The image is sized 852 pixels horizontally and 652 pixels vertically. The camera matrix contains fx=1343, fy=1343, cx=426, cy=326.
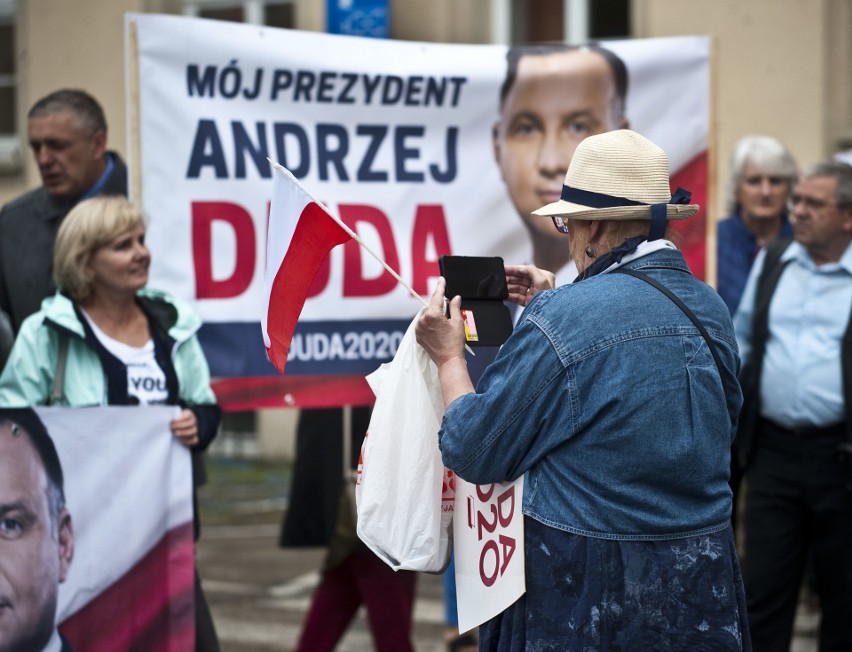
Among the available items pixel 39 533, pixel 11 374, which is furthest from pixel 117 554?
pixel 11 374

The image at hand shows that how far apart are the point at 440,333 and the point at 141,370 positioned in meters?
1.57

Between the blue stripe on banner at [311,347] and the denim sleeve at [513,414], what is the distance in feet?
7.09

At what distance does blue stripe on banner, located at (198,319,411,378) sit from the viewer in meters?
5.07

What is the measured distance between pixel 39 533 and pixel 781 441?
2695 millimetres

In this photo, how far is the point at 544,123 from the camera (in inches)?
217

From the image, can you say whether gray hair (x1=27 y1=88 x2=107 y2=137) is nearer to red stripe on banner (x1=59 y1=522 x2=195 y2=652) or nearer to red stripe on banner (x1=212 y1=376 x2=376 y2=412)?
red stripe on banner (x1=212 y1=376 x2=376 y2=412)

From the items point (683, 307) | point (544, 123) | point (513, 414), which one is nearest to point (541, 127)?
point (544, 123)

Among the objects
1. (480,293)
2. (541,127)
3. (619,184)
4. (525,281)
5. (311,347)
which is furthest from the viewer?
(541,127)

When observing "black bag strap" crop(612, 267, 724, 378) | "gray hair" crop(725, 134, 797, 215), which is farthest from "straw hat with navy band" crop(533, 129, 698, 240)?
"gray hair" crop(725, 134, 797, 215)

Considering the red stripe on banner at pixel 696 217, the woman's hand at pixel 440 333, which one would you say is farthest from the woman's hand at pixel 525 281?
the red stripe on banner at pixel 696 217

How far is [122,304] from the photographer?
4.51 m

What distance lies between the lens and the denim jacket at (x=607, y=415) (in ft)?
9.41

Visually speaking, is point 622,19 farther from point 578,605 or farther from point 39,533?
point 578,605

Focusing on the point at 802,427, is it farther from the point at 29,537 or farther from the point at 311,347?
the point at 29,537
